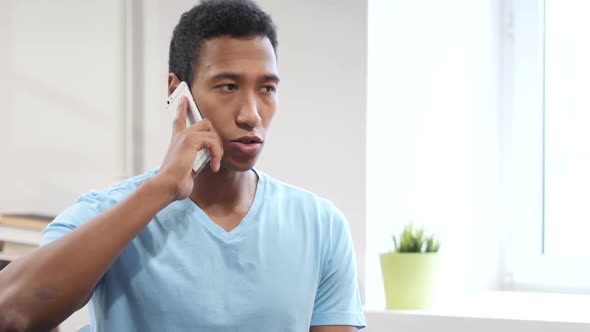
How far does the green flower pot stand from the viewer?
1.93 metres

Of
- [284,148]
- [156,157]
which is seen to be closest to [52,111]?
[156,157]

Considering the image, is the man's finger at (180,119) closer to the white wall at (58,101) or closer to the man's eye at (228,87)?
the man's eye at (228,87)

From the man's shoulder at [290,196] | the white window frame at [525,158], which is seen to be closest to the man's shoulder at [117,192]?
the man's shoulder at [290,196]

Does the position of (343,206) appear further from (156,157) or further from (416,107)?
(156,157)

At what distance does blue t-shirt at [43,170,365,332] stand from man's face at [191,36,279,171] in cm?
12

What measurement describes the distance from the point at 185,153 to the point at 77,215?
19 centimetres

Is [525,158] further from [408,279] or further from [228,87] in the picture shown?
[228,87]

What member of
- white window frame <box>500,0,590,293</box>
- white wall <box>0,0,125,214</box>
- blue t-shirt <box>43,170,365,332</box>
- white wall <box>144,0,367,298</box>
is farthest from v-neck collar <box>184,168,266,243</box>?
white window frame <box>500,0,590,293</box>

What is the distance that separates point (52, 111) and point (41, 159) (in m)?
0.14

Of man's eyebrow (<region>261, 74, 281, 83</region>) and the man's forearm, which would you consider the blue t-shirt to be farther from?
man's eyebrow (<region>261, 74, 281, 83</region>)

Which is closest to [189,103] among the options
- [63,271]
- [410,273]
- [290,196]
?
[290,196]

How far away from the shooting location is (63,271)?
45.9 inches

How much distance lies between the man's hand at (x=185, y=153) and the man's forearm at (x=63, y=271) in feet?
0.25

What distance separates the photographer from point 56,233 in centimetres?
124
